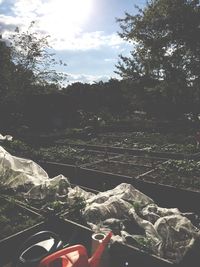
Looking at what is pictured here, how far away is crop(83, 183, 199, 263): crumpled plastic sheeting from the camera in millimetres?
3574

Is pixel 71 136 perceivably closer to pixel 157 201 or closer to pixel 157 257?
pixel 157 201

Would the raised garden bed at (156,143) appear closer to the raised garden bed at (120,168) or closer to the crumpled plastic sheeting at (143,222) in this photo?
the raised garden bed at (120,168)

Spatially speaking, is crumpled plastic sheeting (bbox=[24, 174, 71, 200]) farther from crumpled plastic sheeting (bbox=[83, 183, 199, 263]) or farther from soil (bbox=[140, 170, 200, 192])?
soil (bbox=[140, 170, 200, 192])

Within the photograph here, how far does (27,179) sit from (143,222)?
2589 millimetres

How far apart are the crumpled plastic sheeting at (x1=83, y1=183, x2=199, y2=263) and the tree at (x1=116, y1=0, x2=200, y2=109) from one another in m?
11.0

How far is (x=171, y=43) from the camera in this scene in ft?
49.9

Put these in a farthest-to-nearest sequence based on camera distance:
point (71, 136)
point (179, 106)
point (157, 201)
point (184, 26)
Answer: point (179, 106)
point (184, 26)
point (71, 136)
point (157, 201)

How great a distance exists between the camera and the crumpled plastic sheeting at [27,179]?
5.36m

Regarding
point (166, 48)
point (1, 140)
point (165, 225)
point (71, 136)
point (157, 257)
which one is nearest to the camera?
point (157, 257)

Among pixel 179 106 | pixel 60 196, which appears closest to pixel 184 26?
pixel 179 106

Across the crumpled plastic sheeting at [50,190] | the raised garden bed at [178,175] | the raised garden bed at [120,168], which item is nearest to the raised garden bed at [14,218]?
the crumpled plastic sheeting at [50,190]

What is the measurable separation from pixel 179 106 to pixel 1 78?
1034 cm

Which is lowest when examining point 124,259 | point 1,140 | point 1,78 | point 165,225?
point 124,259

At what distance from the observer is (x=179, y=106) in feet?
56.3
